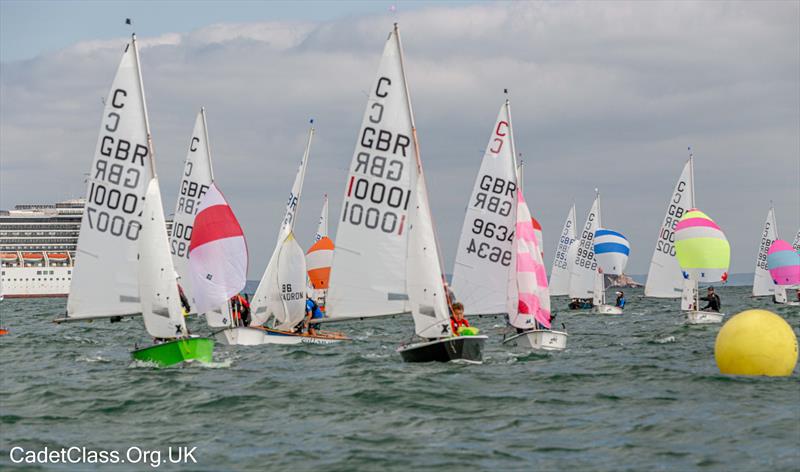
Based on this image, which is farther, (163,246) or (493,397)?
(163,246)

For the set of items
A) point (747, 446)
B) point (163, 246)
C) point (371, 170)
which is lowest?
point (747, 446)

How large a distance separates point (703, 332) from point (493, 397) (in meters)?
18.1

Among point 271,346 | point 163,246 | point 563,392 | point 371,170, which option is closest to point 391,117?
point 371,170

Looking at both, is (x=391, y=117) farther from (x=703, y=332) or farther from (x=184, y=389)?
(x=703, y=332)

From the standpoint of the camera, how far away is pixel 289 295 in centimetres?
3127

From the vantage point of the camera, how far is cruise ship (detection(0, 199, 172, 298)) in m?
128

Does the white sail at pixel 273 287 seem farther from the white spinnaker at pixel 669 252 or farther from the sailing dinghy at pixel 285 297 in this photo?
the white spinnaker at pixel 669 252

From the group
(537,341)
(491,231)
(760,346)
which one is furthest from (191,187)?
(760,346)

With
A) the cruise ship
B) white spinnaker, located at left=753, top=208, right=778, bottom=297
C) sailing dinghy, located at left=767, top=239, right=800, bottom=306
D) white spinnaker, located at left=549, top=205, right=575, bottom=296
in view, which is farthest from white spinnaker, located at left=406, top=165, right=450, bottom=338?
the cruise ship

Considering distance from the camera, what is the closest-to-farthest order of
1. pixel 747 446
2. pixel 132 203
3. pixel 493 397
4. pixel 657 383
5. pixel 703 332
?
pixel 747 446, pixel 493 397, pixel 657 383, pixel 132 203, pixel 703 332

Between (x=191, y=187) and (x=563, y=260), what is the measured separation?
38410 mm

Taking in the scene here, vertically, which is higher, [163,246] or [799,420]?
[163,246]

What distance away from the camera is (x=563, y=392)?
18781mm

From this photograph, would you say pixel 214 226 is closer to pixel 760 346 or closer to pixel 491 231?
pixel 491 231
